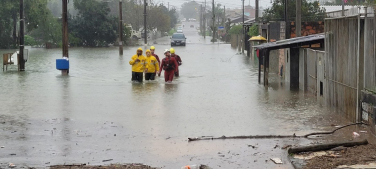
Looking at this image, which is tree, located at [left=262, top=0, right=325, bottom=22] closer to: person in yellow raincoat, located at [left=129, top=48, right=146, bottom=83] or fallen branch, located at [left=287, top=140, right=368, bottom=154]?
person in yellow raincoat, located at [left=129, top=48, right=146, bottom=83]

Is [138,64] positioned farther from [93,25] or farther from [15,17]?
[93,25]

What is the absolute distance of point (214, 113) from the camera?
51.3 ft

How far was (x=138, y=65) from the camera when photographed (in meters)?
24.2

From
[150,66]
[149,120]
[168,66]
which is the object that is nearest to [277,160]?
[149,120]

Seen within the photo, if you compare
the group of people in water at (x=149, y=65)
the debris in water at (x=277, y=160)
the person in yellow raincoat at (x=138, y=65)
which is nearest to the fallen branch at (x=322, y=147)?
the debris in water at (x=277, y=160)

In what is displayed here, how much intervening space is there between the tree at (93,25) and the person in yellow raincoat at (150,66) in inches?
1874

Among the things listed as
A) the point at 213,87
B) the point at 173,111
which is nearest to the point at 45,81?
the point at 213,87

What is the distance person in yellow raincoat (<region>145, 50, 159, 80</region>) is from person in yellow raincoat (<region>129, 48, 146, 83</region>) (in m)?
0.19

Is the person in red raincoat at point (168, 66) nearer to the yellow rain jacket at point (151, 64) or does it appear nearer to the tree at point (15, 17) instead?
the yellow rain jacket at point (151, 64)

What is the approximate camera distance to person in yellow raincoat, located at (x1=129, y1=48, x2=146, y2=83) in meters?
24.2

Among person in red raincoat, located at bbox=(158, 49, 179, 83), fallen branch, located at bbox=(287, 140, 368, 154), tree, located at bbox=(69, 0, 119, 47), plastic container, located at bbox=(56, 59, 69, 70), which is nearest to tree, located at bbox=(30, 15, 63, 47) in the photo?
tree, located at bbox=(69, 0, 119, 47)

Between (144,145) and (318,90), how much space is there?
8857 mm

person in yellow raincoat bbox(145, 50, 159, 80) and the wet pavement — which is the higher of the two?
person in yellow raincoat bbox(145, 50, 159, 80)

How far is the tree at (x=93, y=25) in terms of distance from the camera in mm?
72188
